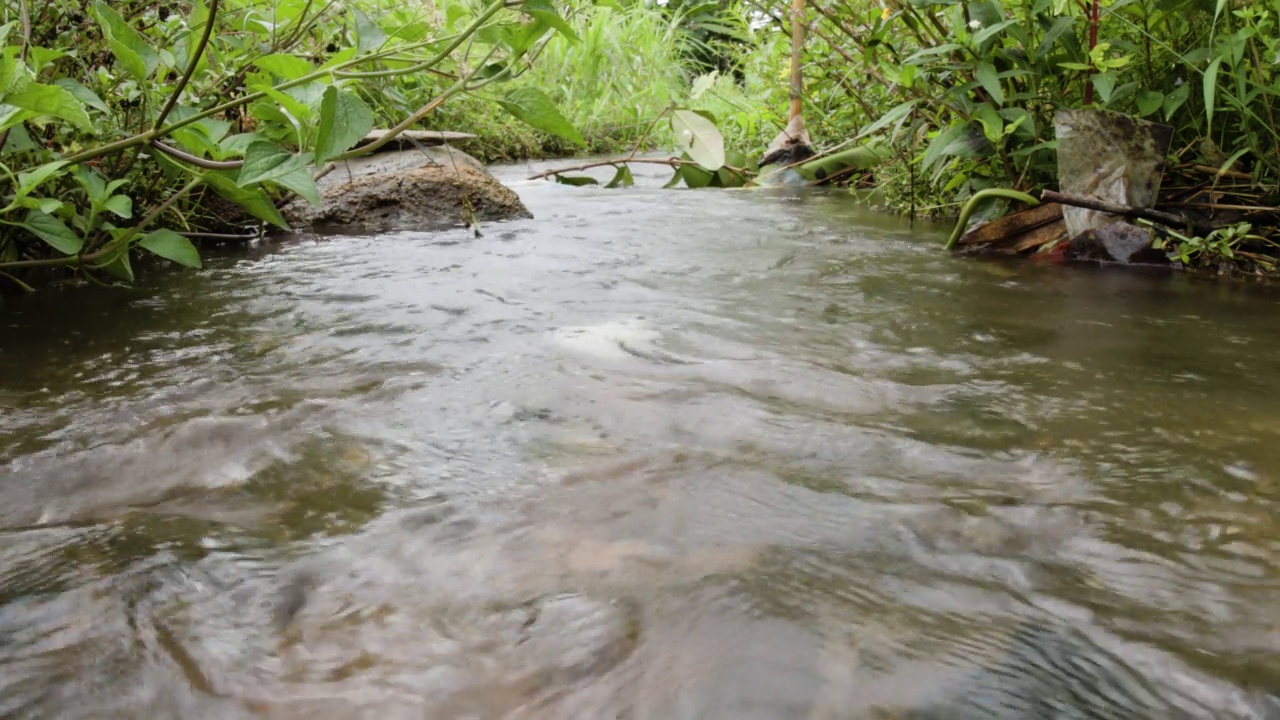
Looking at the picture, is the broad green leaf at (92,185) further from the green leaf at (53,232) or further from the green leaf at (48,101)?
the green leaf at (48,101)

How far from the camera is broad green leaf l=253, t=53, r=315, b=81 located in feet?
4.87

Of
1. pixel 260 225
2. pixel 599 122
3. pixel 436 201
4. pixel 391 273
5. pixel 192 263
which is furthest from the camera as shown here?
pixel 599 122

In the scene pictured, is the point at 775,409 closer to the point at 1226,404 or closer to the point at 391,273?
the point at 1226,404

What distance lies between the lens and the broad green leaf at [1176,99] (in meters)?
Answer: 2.36

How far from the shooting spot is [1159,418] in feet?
4.32

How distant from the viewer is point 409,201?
355 cm

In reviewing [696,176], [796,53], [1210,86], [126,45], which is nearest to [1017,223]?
[1210,86]

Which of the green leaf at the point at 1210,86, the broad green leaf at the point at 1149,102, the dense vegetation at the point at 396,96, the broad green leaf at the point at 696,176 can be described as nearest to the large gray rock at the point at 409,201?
A: the dense vegetation at the point at 396,96

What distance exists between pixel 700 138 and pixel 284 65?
86cm

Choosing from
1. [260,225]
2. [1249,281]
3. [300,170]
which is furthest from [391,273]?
[1249,281]

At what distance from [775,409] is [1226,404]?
690mm

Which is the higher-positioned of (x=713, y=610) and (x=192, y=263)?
(x=192, y=263)

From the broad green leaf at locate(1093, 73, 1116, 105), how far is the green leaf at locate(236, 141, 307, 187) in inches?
78.9

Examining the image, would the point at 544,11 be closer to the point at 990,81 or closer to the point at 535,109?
the point at 535,109
